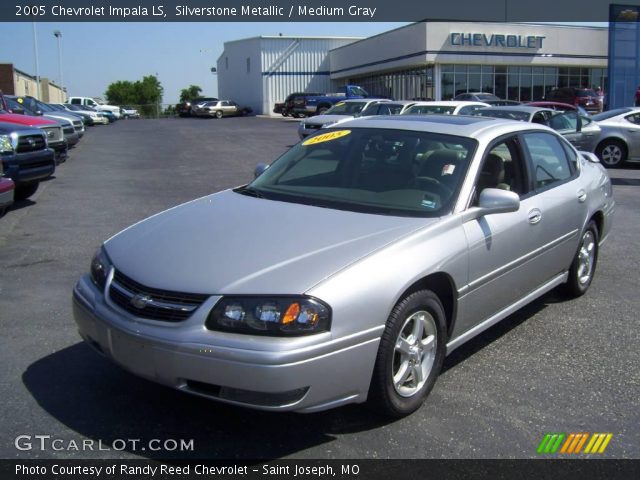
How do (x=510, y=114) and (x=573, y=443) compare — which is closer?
(x=573, y=443)

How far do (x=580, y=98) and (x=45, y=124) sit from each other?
30770mm

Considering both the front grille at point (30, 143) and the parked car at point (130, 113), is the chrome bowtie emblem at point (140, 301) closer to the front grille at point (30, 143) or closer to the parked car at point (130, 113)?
the front grille at point (30, 143)

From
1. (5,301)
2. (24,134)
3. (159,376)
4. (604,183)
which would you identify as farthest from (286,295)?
(24,134)

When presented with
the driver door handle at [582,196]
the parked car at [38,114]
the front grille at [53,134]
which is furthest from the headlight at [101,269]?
the parked car at [38,114]

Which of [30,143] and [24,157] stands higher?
[30,143]

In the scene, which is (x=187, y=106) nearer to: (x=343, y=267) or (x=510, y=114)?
(x=510, y=114)

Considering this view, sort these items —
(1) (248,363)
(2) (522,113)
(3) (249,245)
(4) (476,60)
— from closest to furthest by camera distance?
(1) (248,363) → (3) (249,245) → (2) (522,113) → (4) (476,60)

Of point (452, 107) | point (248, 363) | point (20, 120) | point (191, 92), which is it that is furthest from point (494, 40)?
point (191, 92)

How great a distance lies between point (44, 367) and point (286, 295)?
2006 millimetres

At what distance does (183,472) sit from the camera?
3.27 m

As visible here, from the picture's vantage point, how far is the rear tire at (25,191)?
1125 centimetres

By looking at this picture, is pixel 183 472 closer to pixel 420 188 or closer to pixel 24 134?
pixel 420 188

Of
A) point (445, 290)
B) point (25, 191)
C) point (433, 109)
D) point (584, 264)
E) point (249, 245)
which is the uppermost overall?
point (433, 109)

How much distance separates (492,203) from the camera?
432 centimetres
